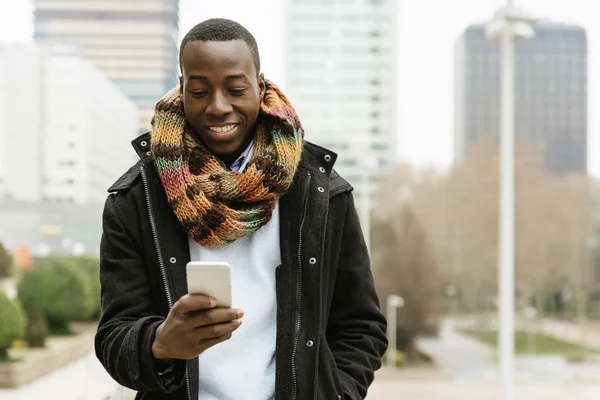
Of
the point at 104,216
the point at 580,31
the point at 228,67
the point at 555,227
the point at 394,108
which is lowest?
the point at 555,227

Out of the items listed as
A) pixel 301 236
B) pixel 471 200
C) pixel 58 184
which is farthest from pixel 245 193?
pixel 471 200

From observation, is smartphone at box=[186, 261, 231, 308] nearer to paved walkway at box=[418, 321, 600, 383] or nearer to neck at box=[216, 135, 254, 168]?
neck at box=[216, 135, 254, 168]

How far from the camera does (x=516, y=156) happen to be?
33938 mm

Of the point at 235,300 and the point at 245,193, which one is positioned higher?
the point at 245,193

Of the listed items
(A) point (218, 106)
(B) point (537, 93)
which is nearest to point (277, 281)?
(A) point (218, 106)

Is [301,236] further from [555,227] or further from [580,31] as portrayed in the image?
→ [580,31]

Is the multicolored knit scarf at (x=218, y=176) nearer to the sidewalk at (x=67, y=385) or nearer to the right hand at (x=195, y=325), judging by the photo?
the right hand at (x=195, y=325)

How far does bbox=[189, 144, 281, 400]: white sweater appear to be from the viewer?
1.18 meters

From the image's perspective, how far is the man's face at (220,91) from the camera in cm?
117

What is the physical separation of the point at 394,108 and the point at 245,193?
32320 mm

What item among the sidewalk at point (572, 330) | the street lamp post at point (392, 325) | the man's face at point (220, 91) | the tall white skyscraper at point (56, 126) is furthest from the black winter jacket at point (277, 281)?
the sidewalk at point (572, 330)

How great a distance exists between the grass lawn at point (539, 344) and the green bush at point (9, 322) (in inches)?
979

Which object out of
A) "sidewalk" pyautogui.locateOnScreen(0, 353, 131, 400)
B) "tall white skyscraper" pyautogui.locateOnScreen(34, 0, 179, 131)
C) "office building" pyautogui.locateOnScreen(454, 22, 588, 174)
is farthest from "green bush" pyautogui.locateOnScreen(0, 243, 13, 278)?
"office building" pyautogui.locateOnScreen(454, 22, 588, 174)

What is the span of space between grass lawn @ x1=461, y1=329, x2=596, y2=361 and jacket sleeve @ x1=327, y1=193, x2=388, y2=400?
32171 mm
